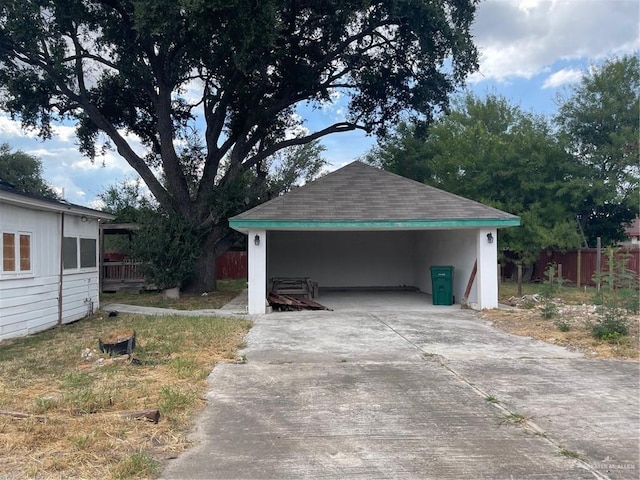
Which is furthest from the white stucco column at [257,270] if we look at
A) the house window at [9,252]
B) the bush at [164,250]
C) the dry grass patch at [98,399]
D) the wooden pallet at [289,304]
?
the bush at [164,250]

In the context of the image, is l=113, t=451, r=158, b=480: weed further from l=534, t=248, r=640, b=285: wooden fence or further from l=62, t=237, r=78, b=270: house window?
l=534, t=248, r=640, b=285: wooden fence

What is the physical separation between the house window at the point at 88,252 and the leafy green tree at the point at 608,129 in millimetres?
18444

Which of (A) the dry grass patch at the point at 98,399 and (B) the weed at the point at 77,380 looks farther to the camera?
(B) the weed at the point at 77,380

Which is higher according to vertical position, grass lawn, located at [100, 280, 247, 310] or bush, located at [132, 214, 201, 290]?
bush, located at [132, 214, 201, 290]

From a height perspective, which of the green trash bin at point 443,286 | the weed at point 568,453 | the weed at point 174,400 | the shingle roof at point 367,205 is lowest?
the weed at point 568,453

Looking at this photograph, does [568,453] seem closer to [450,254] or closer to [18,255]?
[18,255]

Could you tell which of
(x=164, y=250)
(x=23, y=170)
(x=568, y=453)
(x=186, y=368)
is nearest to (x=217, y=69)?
Answer: (x=164, y=250)

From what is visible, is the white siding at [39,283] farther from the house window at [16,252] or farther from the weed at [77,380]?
the weed at [77,380]

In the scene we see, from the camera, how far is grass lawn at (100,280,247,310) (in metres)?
14.7

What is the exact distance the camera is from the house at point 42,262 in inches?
356

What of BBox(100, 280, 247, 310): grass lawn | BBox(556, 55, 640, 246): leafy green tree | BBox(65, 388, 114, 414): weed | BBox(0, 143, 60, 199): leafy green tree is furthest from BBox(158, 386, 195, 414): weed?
BBox(0, 143, 60, 199): leafy green tree

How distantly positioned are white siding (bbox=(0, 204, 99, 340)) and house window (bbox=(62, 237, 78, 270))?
140 millimetres

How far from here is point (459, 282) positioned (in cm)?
1449

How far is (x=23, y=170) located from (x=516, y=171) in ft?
107
